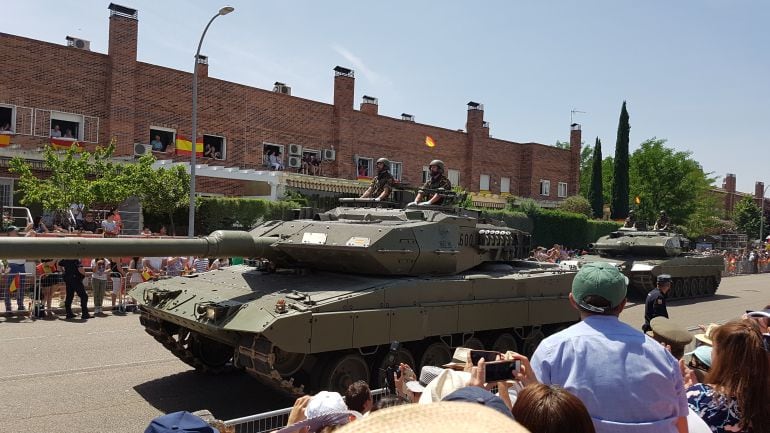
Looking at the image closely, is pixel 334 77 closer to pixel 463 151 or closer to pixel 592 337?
pixel 463 151

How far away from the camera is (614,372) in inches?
124

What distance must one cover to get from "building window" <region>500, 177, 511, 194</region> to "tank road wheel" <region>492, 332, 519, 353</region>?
3214 cm

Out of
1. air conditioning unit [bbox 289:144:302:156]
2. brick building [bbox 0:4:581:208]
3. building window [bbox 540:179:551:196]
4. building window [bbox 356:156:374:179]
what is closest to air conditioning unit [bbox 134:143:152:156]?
brick building [bbox 0:4:581:208]

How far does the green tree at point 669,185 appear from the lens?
45562mm

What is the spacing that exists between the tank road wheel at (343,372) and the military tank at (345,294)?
0.01m

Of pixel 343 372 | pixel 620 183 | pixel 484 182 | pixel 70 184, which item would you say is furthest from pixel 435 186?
pixel 620 183

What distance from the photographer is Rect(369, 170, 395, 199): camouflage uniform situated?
34.2 feet

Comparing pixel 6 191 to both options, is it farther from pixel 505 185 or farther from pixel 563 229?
pixel 505 185

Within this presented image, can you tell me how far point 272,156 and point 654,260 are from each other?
17.0m

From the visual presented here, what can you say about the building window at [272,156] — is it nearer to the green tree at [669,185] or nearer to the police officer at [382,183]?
the police officer at [382,183]

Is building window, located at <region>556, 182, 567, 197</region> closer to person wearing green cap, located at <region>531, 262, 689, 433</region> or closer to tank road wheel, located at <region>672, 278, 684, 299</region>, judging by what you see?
tank road wheel, located at <region>672, 278, 684, 299</region>

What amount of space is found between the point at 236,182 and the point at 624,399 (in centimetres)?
2663

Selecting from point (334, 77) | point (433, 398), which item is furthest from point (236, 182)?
point (433, 398)

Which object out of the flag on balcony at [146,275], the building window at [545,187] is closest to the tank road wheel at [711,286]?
the flag on balcony at [146,275]
